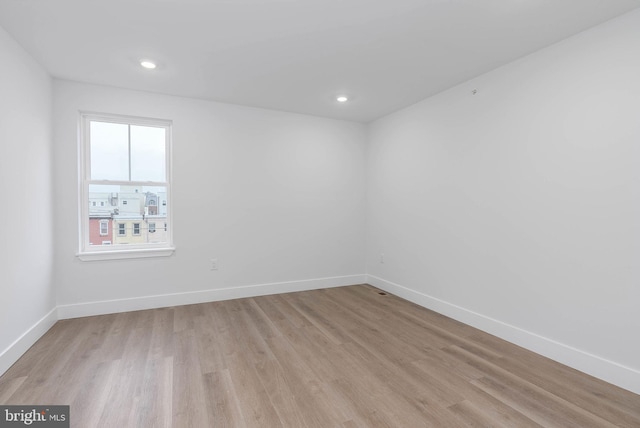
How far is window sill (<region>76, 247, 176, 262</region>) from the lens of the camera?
3.32 meters

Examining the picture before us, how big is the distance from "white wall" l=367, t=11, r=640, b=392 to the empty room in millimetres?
16

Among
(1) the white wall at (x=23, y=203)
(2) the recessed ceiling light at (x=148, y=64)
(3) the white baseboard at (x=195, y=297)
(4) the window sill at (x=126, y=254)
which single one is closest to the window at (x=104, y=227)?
(4) the window sill at (x=126, y=254)

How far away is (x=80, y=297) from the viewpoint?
3.33m

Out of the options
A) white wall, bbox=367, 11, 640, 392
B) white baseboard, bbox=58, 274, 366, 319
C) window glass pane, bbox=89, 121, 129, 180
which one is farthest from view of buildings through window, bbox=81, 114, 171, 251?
white wall, bbox=367, 11, 640, 392

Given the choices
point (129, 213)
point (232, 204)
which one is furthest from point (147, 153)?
point (232, 204)

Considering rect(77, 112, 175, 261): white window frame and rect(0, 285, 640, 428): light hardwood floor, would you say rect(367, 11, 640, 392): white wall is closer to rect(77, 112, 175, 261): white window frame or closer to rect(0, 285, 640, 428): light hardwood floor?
rect(0, 285, 640, 428): light hardwood floor

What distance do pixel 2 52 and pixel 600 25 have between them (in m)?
4.45

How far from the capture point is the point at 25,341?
8.32 ft

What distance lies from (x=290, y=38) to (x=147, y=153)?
2.35 m

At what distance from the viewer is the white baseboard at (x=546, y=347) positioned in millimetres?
2096

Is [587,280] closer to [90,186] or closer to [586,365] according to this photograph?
[586,365]

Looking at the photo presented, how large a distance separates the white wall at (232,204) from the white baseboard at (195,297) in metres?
0.01

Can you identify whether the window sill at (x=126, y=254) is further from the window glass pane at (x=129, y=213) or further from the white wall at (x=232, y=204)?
the window glass pane at (x=129, y=213)

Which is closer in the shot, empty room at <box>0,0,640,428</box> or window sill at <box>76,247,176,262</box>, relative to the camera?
empty room at <box>0,0,640,428</box>
